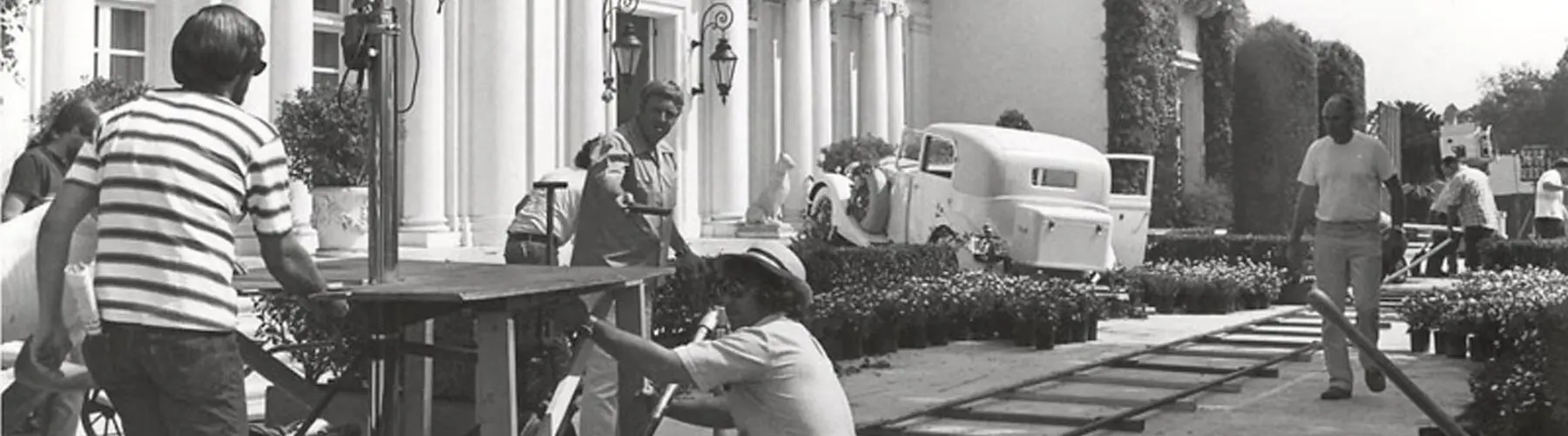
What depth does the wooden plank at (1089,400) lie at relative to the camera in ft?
32.2

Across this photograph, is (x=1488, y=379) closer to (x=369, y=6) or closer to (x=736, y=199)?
(x=369, y=6)

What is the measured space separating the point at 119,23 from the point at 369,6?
13.6 meters

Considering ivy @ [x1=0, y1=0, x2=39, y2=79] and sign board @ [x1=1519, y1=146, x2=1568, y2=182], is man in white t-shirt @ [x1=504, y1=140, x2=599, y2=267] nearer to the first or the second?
ivy @ [x1=0, y1=0, x2=39, y2=79]

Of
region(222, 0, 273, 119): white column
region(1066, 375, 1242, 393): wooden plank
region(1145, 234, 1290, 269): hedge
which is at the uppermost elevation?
region(222, 0, 273, 119): white column

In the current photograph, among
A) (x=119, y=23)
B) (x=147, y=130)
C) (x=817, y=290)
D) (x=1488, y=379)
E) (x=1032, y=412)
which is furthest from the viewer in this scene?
(x=119, y=23)

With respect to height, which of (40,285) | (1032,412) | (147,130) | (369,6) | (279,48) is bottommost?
(1032,412)

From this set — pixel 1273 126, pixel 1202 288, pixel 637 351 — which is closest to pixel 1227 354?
pixel 1202 288

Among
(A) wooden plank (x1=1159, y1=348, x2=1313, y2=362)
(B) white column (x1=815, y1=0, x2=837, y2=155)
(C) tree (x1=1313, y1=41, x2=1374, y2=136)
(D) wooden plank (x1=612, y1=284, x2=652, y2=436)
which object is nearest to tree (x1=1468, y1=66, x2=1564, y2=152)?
(C) tree (x1=1313, y1=41, x2=1374, y2=136)

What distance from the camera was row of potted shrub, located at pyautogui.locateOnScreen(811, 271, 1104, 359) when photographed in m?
12.9

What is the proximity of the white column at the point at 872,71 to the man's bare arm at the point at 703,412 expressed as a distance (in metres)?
26.6

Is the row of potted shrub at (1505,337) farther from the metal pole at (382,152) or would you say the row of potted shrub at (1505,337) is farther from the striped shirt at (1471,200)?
the metal pole at (382,152)

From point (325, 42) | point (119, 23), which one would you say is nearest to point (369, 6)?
point (119, 23)

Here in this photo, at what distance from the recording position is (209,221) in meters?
4.03

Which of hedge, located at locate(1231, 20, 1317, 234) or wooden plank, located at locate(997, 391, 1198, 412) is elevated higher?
hedge, located at locate(1231, 20, 1317, 234)
